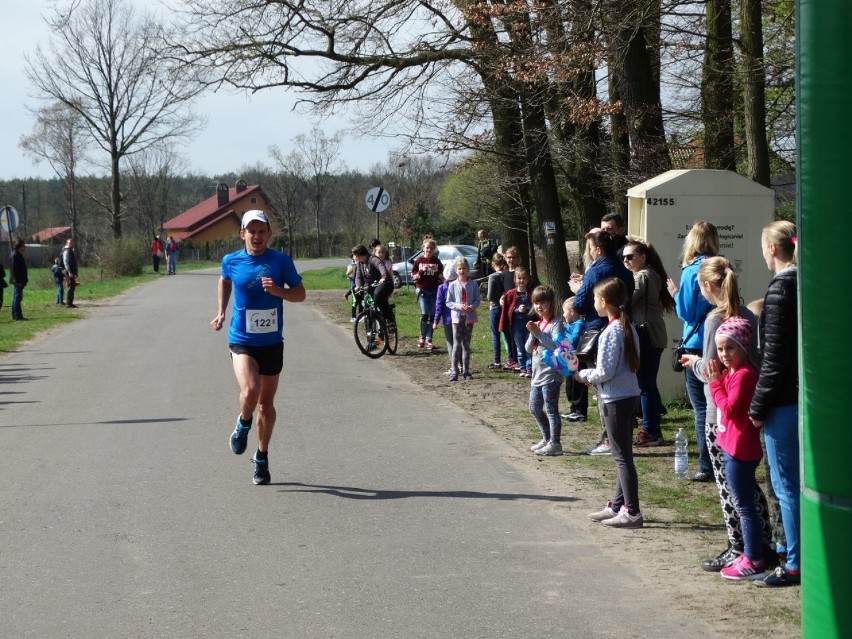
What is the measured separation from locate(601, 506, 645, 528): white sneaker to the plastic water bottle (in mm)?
1423

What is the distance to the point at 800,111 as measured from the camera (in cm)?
346

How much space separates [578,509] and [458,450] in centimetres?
237

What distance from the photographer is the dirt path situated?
5.21 metres

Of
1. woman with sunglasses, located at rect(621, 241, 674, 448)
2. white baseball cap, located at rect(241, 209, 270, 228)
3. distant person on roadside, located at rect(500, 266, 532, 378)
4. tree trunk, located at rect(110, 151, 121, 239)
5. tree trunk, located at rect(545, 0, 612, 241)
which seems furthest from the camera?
tree trunk, located at rect(110, 151, 121, 239)

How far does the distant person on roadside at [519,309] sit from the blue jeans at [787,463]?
8.83 m

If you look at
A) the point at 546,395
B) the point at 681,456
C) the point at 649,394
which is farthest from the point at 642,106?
the point at 681,456

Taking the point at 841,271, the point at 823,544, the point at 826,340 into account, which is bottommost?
the point at 823,544

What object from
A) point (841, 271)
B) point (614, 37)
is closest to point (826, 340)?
point (841, 271)

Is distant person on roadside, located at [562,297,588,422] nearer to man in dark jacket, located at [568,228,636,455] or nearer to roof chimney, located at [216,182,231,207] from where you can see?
man in dark jacket, located at [568,228,636,455]

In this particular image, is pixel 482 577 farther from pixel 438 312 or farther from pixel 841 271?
pixel 438 312

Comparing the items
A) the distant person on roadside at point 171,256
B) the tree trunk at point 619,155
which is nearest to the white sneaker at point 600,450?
the tree trunk at point 619,155

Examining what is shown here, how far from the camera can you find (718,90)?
17.0 meters

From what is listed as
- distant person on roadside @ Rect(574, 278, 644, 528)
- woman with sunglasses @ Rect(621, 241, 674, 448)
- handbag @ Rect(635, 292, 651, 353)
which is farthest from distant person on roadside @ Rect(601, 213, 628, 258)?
distant person on roadside @ Rect(574, 278, 644, 528)

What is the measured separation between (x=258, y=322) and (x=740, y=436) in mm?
3858
